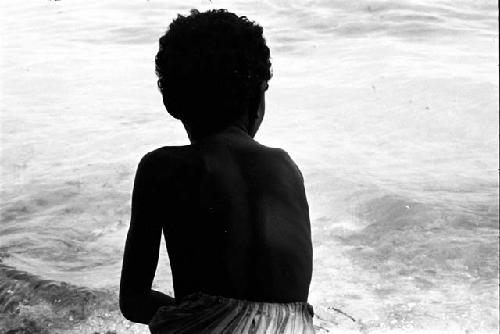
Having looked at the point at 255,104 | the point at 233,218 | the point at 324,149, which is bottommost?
the point at 324,149

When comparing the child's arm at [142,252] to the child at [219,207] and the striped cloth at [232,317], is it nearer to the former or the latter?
the child at [219,207]

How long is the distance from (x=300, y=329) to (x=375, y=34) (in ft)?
26.5

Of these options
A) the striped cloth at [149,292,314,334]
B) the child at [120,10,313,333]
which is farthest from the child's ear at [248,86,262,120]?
the striped cloth at [149,292,314,334]

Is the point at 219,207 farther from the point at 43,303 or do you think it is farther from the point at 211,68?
the point at 43,303

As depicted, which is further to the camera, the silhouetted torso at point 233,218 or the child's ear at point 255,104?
the child's ear at point 255,104

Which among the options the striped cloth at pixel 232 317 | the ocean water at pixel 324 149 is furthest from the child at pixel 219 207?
the ocean water at pixel 324 149

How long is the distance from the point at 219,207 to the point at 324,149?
4.10m

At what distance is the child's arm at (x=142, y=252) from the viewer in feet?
5.84

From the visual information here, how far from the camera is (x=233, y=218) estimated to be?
168 centimetres

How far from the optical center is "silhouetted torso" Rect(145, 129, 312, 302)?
1.68m

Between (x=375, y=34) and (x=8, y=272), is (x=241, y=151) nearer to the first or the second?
(x=8, y=272)

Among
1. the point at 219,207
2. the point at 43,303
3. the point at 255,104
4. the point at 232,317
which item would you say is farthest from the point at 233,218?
the point at 43,303

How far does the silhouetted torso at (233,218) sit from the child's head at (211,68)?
0.08 metres

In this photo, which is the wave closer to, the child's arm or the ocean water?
the ocean water
